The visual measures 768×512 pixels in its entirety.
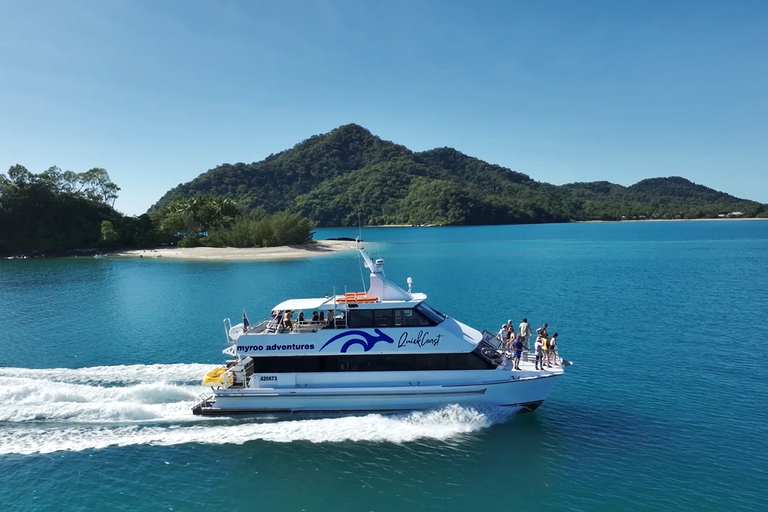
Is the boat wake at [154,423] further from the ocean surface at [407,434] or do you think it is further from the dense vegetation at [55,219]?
the dense vegetation at [55,219]

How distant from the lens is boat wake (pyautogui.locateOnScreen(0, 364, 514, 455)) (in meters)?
13.8

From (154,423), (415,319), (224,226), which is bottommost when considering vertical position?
(154,423)

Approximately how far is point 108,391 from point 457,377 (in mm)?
11748

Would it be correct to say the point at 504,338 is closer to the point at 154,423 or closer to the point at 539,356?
the point at 539,356

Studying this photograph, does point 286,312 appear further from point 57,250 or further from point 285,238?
point 57,250

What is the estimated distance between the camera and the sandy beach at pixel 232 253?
2707 inches

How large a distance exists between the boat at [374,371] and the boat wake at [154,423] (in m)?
0.41

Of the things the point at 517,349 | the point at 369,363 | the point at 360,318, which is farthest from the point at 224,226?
the point at 517,349

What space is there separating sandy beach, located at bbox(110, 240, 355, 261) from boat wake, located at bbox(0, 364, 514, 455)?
51461mm

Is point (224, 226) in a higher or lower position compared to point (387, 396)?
higher

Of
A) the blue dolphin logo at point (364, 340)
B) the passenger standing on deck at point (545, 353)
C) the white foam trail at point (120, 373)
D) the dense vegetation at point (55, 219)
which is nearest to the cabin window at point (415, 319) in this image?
the blue dolphin logo at point (364, 340)

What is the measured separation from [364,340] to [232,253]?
60057mm

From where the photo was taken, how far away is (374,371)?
1505 centimetres

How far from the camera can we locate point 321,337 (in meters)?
15.1
